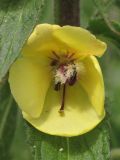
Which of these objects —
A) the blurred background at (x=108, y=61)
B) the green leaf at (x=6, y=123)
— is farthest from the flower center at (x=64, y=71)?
the green leaf at (x=6, y=123)

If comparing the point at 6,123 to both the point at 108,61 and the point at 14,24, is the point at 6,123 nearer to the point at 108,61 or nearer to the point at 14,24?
the point at 14,24

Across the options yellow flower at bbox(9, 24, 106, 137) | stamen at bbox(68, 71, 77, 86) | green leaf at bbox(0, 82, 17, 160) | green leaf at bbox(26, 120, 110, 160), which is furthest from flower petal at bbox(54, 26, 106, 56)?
green leaf at bbox(0, 82, 17, 160)

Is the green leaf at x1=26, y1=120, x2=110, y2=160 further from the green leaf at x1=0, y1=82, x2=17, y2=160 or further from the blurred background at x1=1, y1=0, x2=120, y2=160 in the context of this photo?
the green leaf at x1=0, y1=82, x2=17, y2=160

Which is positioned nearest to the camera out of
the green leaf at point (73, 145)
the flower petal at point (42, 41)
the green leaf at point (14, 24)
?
the green leaf at point (14, 24)

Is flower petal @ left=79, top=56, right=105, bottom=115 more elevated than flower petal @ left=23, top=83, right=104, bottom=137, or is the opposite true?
flower petal @ left=79, top=56, right=105, bottom=115

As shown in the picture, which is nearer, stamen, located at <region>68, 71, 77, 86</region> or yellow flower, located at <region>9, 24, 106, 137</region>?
yellow flower, located at <region>9, 24, 106, 137</region>

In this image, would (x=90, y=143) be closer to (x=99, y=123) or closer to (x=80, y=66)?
(x=99, y=123)

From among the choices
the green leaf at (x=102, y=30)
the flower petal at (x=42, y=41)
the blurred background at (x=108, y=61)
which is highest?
the flower petal at (x=42, y=41)

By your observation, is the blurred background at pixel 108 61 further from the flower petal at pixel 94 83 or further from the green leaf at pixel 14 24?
the green leaf at pixel 14 24
